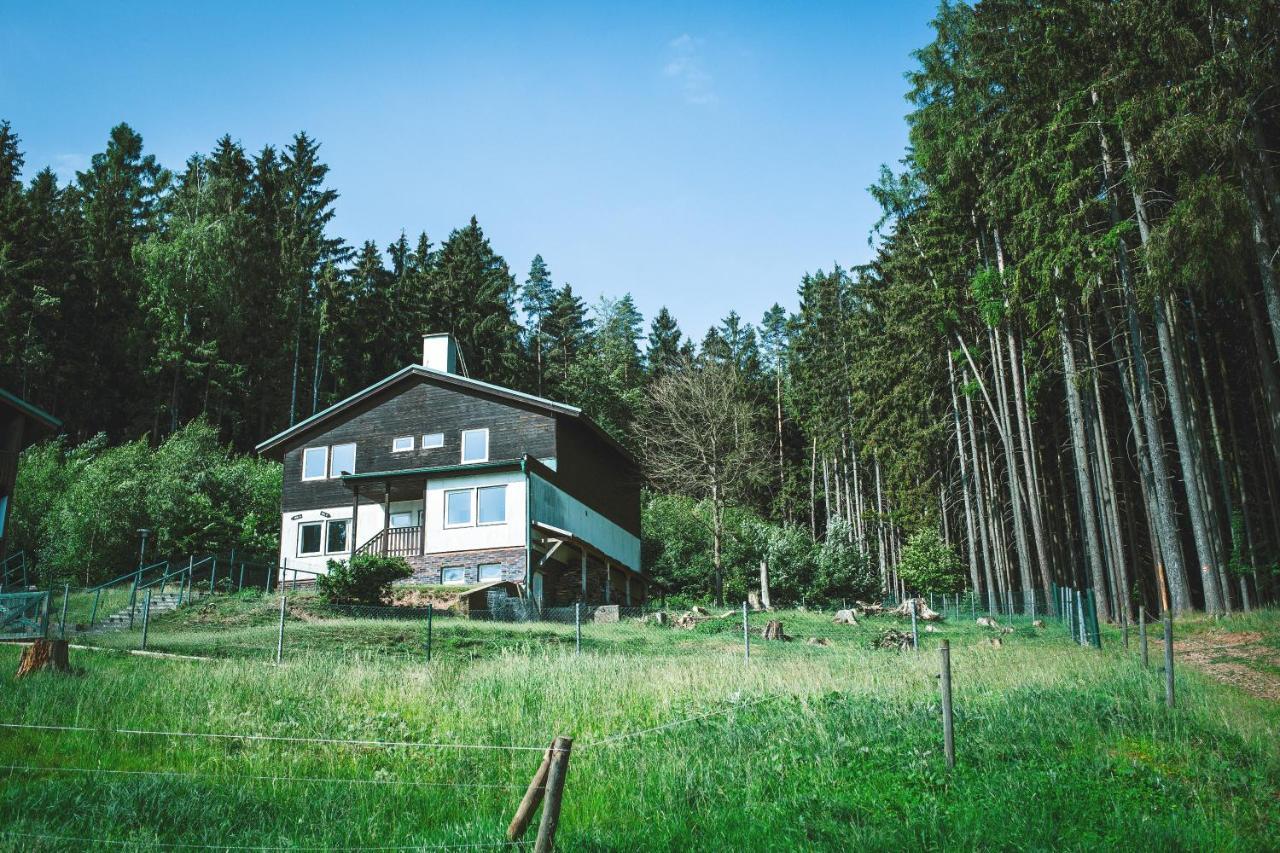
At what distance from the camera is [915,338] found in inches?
1331

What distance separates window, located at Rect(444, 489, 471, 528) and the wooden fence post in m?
24.2

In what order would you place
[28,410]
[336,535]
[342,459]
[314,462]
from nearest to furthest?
[28,410] < [336,535] < [342,459] < [314,462]

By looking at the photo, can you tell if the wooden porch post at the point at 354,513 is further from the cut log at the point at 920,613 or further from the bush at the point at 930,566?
the bush at the point at 930,566

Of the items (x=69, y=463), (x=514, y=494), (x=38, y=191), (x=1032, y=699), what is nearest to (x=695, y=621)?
(x=514, y=494)

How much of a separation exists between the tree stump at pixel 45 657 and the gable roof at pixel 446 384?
1966cm

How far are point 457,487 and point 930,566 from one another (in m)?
20.3

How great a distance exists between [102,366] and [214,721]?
43.2 metres

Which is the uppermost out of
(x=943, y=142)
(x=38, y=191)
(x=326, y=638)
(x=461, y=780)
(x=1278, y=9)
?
(x=38, y=191)

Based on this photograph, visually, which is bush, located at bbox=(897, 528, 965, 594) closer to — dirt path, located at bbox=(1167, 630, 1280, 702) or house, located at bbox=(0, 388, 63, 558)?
dirt path, located at bbox=(1167, 630, 1280, 702)

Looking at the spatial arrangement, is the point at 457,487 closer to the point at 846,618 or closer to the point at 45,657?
the point at 846,618

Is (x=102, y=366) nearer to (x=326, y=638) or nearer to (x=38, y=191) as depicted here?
(x=38, y=191)

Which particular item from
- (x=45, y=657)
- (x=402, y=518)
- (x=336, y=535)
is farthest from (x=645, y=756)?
(x=336, y=535)

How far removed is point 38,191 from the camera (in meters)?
47.7

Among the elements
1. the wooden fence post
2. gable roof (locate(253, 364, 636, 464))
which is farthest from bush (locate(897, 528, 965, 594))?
the wooden fence post
